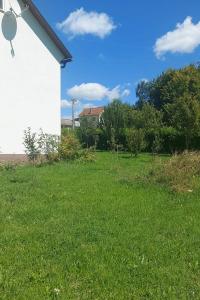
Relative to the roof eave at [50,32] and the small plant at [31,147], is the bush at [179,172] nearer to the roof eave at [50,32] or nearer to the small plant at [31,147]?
the small plant at [31,147]

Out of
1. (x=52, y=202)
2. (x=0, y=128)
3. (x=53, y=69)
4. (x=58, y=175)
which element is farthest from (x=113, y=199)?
(x=53, y=69)

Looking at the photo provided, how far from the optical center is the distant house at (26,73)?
64.7 ft

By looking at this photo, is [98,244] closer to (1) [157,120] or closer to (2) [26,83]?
(2) [26,83]

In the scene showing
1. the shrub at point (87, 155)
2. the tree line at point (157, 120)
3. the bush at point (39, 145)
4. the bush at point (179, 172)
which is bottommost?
the bush at point (179, 172)

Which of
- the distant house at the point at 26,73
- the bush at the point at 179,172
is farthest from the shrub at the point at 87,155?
the bush at the point at 179,172

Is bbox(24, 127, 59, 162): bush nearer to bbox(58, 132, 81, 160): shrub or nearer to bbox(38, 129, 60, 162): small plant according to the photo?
bbox(38, 129, 60, 162): small plant

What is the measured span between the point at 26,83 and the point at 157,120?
1361 cm

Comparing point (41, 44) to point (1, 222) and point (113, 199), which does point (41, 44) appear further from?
point (1, 222)

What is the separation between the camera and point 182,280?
194 inches

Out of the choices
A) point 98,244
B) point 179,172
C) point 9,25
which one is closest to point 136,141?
point 9,25

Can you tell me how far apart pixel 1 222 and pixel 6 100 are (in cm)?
1300

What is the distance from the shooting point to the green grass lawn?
4730mm

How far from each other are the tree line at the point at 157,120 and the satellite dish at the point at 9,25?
235 inches

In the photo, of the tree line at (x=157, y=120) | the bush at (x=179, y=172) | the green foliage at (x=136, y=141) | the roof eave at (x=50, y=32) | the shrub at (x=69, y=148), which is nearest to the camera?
the bush at (x=179, y=172)
